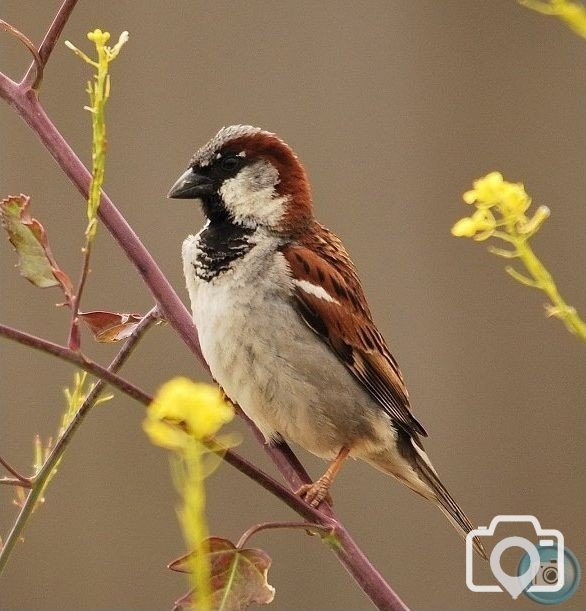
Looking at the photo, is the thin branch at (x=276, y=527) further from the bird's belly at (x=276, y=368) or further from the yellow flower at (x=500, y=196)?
the bird's belly at (x=276, y=368)

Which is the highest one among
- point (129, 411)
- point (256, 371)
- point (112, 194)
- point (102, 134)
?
point (102, 134)

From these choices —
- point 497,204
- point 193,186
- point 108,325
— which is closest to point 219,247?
point 193,186

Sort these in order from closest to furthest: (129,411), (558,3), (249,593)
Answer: (558,3), (249,593), (129,411)

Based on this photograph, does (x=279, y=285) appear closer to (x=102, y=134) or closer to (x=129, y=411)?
(x=102, y=134)

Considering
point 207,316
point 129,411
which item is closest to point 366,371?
point 207,316

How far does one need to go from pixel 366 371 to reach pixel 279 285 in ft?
0.49

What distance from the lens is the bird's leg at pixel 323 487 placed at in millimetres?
945

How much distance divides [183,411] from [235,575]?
0.27 metres

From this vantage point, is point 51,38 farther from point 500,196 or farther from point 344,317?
point 344,317

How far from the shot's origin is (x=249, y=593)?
0.49m

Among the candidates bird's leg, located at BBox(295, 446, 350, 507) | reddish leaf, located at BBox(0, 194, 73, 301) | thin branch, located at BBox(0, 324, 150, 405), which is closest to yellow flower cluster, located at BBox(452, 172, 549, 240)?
thin branch, located at BBox(0, 324, 150, 405)

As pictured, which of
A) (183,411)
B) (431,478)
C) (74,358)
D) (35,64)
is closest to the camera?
(183,411)

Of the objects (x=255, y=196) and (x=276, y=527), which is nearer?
(x=276, y=527)

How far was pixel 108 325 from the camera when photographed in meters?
0.68
